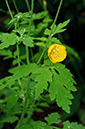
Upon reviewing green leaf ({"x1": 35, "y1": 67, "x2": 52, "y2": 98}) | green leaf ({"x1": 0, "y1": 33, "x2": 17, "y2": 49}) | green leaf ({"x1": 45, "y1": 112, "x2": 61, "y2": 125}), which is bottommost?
green leaf ({"x1": 45, "y1": 112, "x2": 61, "y2": 125})

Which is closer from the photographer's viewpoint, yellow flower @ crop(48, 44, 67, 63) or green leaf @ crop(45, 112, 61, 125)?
yellow flower @ crop(48, 44, 67, 63)

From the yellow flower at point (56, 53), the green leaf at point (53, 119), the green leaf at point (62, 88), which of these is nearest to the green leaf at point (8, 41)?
the yellow flower at point (56, 53)

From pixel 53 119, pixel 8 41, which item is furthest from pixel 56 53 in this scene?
pixel 53 119

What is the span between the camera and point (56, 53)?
4.70 ft

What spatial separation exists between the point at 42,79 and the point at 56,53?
0.77 feet

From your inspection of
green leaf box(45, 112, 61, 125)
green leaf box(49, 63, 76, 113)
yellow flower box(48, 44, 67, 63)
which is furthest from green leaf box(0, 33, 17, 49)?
green leaf box(45, 112, 61, 125)

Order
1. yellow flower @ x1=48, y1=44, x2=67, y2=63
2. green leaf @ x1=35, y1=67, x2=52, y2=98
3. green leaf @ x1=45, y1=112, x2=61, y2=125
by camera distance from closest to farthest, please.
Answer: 1. green leaf @ x1=35, y1=67, x2=52, y2=98
2. yellow flower @ x1=48, y1=44, x2=67, y2=63
3. green leaf @ x1=45, y1=112, x2=61, y2=125

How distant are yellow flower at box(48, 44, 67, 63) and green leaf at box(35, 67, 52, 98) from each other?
0.09 m

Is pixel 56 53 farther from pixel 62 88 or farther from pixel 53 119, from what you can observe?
pixel 53 119

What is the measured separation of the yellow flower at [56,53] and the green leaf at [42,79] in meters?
0.09

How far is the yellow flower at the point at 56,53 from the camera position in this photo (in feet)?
4.55

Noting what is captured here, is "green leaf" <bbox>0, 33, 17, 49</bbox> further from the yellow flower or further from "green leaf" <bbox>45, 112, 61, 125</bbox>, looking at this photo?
"green leaf" <bbox>45, 112, 61, 125</bbox>

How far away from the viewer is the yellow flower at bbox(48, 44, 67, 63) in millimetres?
1387

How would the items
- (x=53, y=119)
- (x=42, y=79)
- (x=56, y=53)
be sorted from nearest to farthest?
(x=42, y=79) < (x=56, y=53) < (x=53, y=119)
